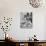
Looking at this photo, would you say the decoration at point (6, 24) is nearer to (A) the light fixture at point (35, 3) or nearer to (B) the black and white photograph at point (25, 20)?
(B) the black and white photograph at point (25, 20)

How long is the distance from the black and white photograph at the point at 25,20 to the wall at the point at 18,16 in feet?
0.36

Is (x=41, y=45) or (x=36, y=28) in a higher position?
(x=36, y=28)

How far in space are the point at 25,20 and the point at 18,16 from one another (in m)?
0.29

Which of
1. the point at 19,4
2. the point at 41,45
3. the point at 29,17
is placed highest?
the point at 19,4

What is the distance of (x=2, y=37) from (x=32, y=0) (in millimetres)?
1734

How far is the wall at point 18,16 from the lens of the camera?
4.66 m

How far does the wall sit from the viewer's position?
15.3 ft

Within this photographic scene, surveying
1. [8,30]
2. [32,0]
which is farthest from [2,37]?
[32,0]

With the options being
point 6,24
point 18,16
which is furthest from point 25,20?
point 6,24

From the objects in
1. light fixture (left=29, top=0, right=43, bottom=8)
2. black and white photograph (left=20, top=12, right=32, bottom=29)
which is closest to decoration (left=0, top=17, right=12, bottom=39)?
black and white photograph (left=20, top=12, right=32, bottom=29)

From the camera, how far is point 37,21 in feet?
15.5

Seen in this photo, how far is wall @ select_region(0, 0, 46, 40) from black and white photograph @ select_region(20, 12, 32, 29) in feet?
0.36

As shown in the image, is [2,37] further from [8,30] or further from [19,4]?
[19,4]

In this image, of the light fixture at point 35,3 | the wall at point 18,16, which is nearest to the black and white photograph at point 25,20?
the wall at point 18,16
